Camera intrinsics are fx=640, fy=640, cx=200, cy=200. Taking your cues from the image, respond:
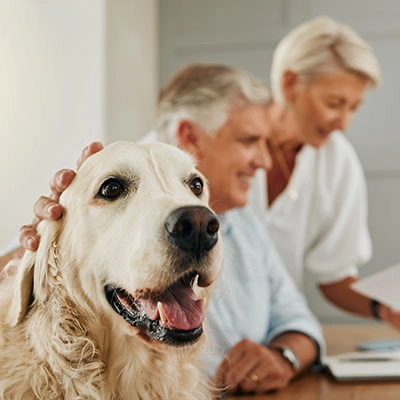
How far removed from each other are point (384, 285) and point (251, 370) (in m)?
0.50

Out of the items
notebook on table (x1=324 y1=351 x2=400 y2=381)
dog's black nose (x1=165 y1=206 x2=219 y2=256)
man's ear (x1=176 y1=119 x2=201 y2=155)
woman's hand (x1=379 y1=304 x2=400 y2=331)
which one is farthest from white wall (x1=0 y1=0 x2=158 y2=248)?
woman's hand (x1=379 y1=304 x2=400 y2=331)

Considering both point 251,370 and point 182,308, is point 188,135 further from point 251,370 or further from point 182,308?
point 182,308

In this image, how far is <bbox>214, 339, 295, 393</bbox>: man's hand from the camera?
4.21 ft

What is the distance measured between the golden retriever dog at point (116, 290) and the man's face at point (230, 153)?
0.65 m

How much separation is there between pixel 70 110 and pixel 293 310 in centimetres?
125

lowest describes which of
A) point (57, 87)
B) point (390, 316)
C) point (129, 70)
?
point (390, 316)

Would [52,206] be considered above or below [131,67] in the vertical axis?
above

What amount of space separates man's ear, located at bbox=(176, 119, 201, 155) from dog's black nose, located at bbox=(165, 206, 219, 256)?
2.65ft

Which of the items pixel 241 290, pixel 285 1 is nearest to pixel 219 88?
pixel 241 290

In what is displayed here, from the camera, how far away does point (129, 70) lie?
10.6 feet

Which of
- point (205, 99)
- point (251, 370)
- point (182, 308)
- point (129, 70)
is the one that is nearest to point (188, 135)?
point (205, 99)

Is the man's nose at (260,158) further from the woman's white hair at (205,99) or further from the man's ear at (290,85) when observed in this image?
the man's ear at (290,85)

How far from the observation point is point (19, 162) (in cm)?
187

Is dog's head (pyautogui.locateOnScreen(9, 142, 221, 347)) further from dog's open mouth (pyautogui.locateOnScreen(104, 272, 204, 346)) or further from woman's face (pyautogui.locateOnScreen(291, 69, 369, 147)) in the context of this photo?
woman's face (pyautogui.locateOnScreen(291, 69, 369, 147))
